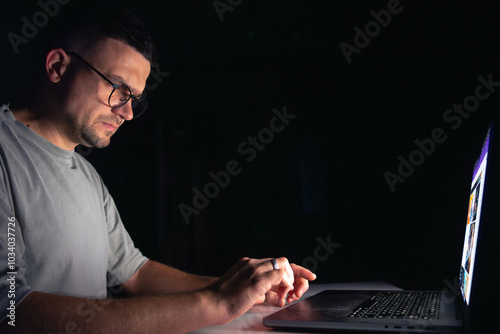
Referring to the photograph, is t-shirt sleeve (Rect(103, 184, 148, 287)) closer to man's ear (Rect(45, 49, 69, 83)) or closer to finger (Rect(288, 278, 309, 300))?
man's ear (Rect(45, 49, 69, 83))

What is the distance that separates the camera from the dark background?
158cm

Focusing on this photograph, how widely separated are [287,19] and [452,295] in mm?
→ 1678

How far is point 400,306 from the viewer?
0.93 metres

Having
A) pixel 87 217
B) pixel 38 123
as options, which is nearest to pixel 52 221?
pixel 87 217

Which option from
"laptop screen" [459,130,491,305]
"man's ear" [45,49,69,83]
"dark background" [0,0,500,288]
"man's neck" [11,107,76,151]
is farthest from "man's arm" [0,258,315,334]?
"dark background" [0,0,500,288]

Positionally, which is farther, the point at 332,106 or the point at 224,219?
the point at 224,219

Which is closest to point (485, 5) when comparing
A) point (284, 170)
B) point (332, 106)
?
point (332, 106)

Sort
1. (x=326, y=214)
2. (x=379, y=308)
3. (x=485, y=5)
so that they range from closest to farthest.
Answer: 1. (x=379, y=308)
2. (x=485, y=5)
3. (x=326, y=214)

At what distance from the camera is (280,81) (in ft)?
7.63

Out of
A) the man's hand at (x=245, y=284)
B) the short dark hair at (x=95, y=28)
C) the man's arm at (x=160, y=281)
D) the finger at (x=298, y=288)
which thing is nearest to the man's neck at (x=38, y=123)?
the short dark hair at (x=95, y=28)

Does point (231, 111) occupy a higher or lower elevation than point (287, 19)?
lower

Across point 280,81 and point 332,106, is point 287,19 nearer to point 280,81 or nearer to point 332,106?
point 280,81

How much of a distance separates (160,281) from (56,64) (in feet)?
2.39

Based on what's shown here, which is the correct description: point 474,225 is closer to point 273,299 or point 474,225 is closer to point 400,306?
point 400,306
